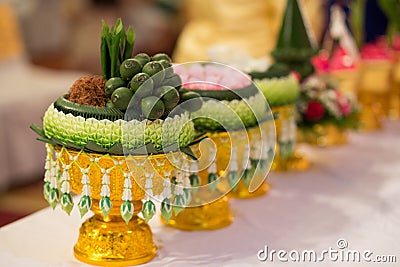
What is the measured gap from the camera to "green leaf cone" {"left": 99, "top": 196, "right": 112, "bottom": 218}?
3.45 ft

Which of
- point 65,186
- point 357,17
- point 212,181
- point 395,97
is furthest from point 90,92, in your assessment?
point 395,97

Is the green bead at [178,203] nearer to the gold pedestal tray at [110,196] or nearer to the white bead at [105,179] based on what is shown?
the gold pedestal tray at [110,196]

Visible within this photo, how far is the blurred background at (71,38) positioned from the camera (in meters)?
2.55

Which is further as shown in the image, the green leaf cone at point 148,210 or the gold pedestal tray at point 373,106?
the gold pedestal tray at point 373,106

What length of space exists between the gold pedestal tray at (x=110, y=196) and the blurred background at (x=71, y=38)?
457 millimetres

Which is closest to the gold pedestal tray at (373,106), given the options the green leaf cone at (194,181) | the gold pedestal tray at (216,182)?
the gold pedestal tray at (216,182)

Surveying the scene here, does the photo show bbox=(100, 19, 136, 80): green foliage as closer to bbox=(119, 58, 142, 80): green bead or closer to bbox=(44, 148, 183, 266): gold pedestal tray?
bbox=(119, 58, 142, 80): green bead

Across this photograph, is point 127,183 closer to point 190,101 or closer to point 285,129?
point 190,101

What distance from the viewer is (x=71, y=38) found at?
243 inches

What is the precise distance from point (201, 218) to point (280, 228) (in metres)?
0.14

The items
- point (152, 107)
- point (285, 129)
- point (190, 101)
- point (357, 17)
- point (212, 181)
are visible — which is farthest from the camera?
point (357, 17)

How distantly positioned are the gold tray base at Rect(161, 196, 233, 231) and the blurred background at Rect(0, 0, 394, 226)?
42 cm

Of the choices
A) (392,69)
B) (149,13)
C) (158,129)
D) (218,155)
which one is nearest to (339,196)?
(218,155)

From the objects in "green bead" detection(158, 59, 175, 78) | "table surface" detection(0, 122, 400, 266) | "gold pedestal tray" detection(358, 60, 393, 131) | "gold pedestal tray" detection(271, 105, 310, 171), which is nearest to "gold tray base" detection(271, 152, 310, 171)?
"table surface" detection(0, 122, 400, 266)
